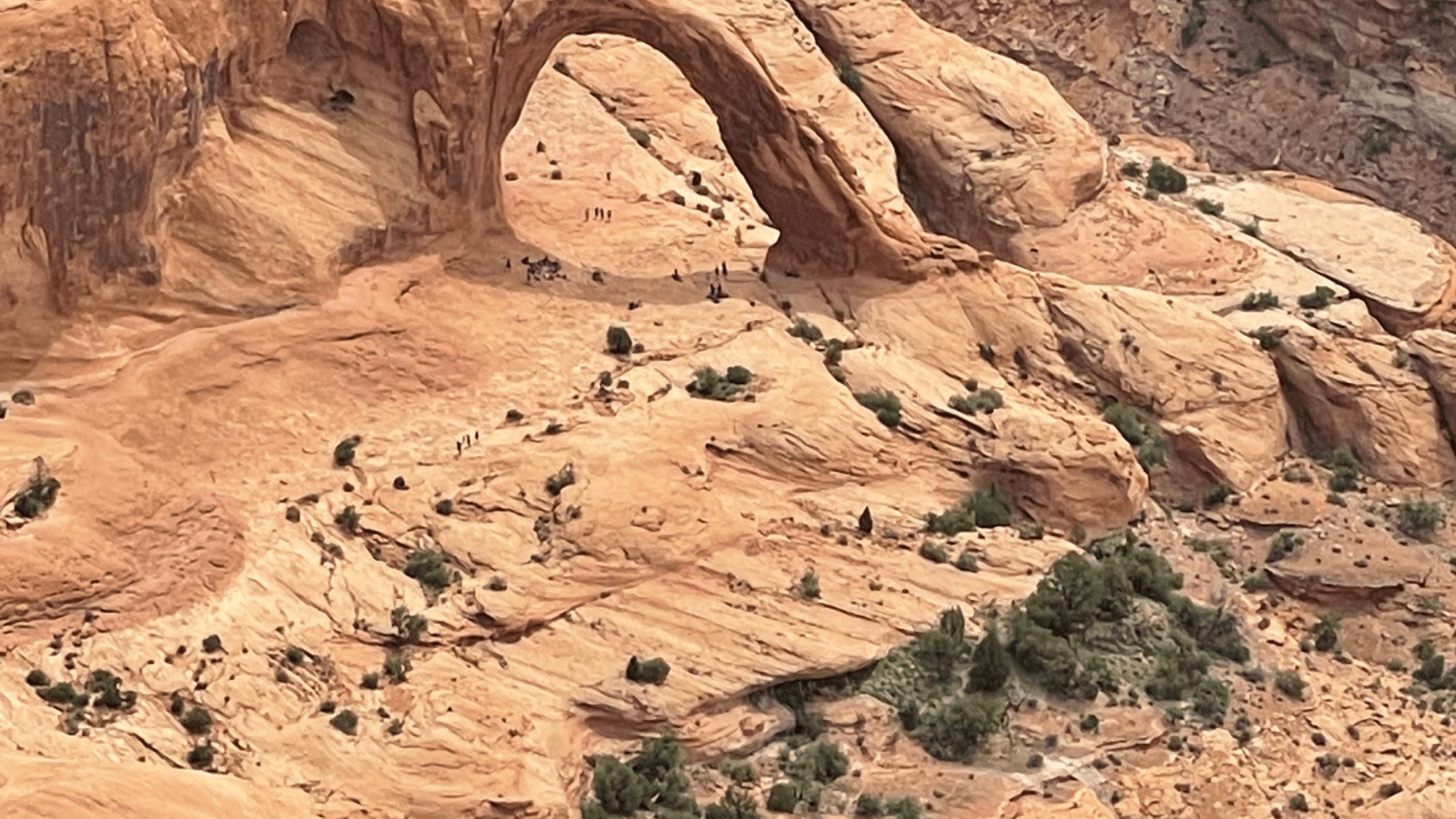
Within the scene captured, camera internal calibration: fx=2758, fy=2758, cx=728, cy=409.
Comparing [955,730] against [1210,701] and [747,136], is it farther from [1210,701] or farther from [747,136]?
[747,136]

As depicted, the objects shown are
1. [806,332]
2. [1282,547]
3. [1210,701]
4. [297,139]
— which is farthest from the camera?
[1282,547]

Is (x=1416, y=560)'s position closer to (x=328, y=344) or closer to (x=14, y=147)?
(x=328, y=344)

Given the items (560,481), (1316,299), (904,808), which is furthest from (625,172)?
(904,808)

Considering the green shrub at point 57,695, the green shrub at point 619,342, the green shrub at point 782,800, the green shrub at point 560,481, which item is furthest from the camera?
the green shrub at point 619,342

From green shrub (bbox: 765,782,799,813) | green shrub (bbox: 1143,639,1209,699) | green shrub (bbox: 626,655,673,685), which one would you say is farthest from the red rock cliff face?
green shrub (bbox: 765,782,799,813)

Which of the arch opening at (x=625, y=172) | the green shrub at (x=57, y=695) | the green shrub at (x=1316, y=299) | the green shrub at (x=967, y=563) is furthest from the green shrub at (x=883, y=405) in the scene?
the green shrub at (x=57, y=695)

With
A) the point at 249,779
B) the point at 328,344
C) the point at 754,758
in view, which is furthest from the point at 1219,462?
the point at 249,779

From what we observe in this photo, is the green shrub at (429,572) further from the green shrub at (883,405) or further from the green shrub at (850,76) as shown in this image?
the green shrub at (850,76)
